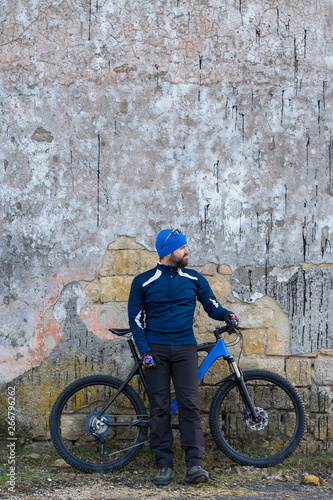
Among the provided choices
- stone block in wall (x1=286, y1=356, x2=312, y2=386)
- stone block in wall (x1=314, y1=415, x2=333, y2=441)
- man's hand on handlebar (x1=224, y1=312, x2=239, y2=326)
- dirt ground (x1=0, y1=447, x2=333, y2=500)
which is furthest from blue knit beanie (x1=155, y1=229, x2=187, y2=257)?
stone block in wall (x1=314, y1=415, x2=333, y2=441)

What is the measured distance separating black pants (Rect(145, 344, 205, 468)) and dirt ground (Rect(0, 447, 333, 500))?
9.3 inches

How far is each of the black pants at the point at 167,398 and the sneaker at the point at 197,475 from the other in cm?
6

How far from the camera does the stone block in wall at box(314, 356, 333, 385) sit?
4.26 metres

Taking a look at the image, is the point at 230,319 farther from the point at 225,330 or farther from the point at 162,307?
the point at 162,307

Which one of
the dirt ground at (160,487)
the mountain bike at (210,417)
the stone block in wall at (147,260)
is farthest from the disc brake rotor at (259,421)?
the stone block in wall at (147,260)

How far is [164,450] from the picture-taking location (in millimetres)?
3688

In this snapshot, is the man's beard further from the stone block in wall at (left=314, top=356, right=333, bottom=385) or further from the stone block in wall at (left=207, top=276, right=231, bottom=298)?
the stone block in wall at (left=314, top=356, right=333, bottom=385)

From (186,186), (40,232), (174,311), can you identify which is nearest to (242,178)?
(186,186)

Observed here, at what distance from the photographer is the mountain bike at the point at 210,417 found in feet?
12.7

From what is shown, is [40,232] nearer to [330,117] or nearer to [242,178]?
[242,178]

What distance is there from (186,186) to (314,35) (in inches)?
65.0

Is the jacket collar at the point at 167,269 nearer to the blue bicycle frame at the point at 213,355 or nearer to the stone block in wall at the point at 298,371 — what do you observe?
the blue bicycle frame at the point at 213,355

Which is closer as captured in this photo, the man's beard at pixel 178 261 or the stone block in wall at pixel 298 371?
the man's beard at pixel 178 261

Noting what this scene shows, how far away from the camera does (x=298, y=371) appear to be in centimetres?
426
